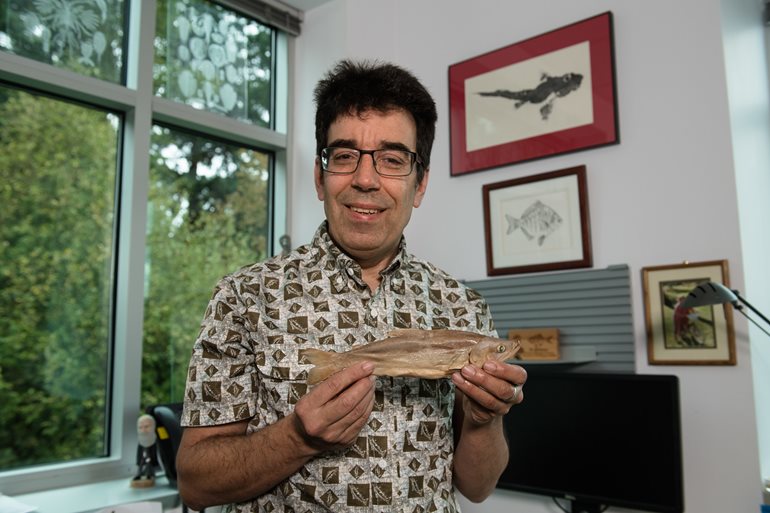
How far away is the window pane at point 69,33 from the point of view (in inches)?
117

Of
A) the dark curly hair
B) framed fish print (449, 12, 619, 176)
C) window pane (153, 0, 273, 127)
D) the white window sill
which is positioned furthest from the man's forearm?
window pane (153, 0, 273, 127)

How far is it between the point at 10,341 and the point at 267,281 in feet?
6.89

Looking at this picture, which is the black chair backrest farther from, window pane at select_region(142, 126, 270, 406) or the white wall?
the white wall

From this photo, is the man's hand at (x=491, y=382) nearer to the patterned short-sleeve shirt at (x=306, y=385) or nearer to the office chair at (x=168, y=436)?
the patterned short-sleeve shirt at (x=306, y=385)

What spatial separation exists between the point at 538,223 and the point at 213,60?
7.32 feet

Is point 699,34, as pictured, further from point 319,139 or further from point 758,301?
point 319,139

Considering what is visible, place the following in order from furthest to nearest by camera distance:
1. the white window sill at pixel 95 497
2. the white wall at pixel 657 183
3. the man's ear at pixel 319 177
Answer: the white window sill at pixel 95 497, the white wall at pixel 657 183, the man's ear at pixel 319 177

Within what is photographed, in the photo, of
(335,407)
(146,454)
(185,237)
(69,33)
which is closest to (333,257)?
(335,407)

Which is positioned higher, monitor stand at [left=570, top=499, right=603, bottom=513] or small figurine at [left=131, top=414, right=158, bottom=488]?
small figurine at [left=131, top=414, right=158, bottom=488]

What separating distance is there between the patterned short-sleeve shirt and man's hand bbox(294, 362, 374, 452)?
0.14m

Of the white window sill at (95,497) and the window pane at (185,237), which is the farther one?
the window pane at (185,237)

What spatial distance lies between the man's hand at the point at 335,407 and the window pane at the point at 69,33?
2722 millimetres

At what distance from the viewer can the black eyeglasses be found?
139 cm

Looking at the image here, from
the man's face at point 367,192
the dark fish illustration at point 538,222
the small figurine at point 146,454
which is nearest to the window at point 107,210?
the small figurine at point 146,454
